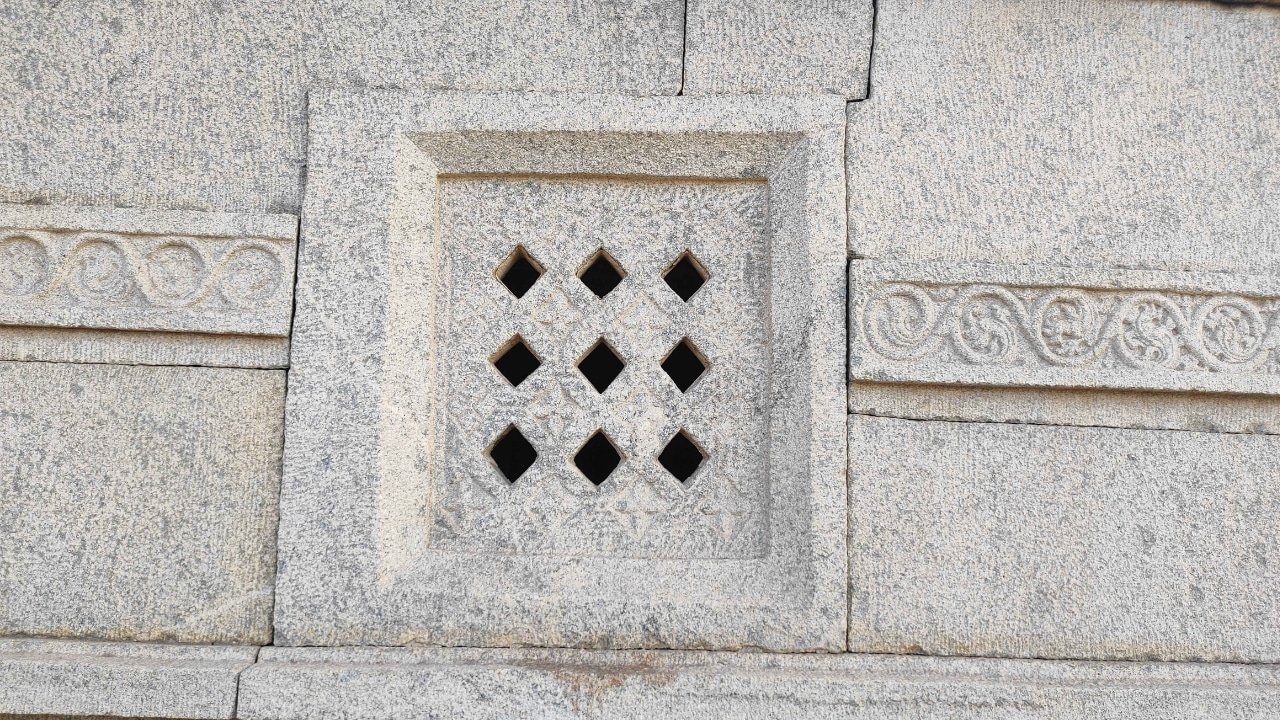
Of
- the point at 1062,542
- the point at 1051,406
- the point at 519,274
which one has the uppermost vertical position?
the point at 519,274

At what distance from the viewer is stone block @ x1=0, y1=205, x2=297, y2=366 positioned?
1.46 meters

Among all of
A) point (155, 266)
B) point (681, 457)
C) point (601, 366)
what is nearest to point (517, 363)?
point (601, 366)

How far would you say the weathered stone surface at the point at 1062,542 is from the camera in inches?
55.6

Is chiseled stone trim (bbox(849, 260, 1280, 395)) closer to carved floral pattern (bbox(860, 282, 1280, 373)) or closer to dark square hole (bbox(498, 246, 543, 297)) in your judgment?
carved floral pattern (bbox(860, 282, 1280, 373))

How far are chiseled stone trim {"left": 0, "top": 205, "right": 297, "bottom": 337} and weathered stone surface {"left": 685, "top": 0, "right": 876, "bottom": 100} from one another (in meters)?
0.83

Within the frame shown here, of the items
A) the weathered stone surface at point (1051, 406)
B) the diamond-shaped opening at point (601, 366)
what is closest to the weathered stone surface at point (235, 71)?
the diamond-shaped opening at point (601, 366)

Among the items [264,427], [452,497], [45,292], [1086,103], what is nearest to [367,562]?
[452,497]

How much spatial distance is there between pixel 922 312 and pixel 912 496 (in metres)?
0.33

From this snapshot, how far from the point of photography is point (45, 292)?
57.7 inches

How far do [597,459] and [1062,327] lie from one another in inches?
37.1

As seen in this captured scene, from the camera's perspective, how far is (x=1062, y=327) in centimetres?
147

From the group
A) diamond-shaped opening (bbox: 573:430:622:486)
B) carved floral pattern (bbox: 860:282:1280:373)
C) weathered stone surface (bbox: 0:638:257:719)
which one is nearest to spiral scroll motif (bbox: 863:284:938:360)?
carved floral pattern (bbox: 860:282:1280:373)

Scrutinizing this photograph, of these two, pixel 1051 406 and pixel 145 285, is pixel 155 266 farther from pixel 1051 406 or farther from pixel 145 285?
pixel 1051 406

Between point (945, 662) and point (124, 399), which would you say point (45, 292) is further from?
point (945, 662)
